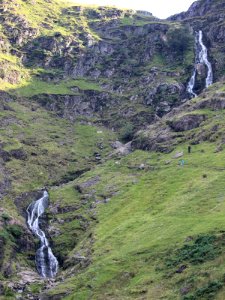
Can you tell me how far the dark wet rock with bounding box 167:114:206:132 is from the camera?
492 ft

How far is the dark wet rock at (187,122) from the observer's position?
14988cm

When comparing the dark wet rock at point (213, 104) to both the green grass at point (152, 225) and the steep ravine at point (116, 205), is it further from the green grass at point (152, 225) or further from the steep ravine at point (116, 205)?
the green grass at point (152, 225)

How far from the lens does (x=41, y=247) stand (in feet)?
353

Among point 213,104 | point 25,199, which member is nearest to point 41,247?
point 25,199

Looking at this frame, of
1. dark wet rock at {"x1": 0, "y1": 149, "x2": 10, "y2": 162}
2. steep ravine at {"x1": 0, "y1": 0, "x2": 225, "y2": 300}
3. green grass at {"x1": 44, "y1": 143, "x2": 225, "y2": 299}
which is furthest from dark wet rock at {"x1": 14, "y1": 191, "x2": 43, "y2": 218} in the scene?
dark wet rock at {"x1": 0, "y1": 149, "x2": 10, "y2": 162}

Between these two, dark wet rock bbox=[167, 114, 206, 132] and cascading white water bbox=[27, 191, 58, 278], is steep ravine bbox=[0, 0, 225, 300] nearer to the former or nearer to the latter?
cascading white water bbox=[27, 191, 58, 278]

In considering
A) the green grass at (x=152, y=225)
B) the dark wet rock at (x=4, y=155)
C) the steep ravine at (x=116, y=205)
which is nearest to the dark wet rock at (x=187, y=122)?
the steep ravine at (x=116, y=205)

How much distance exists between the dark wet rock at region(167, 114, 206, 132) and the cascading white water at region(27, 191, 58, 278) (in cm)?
4945

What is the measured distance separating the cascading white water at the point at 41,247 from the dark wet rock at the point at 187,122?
4945 centimetres

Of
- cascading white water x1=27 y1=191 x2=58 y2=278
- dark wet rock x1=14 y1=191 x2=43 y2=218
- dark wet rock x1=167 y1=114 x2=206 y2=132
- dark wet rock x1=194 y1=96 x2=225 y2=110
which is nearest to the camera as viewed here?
cascading white water x1=27 y1=191 x2=58 y2=278

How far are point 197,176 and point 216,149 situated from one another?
1779 centimetres

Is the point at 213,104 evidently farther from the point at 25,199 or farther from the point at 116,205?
the point at 25,199

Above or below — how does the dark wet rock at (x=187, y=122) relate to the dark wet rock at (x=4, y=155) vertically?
above

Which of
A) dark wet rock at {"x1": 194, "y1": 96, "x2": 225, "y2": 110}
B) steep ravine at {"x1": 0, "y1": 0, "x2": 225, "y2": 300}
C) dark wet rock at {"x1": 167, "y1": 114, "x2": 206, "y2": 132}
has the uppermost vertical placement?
dark wet rock at {"x1": 194, "y1": 96, "x2": 225, "y2": 110}
